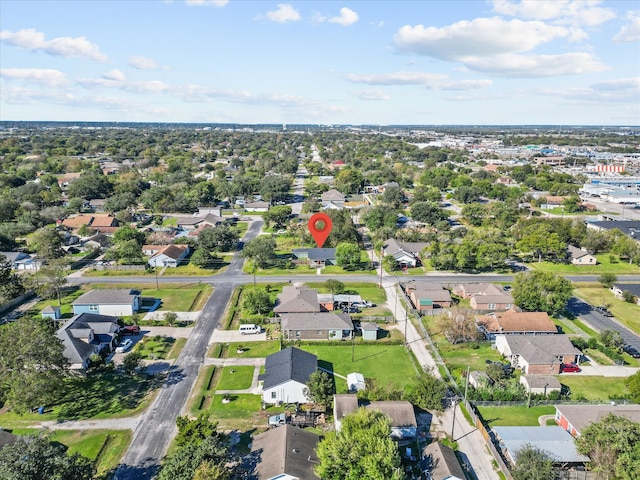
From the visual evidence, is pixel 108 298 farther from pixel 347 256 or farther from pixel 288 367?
pixel 347 256

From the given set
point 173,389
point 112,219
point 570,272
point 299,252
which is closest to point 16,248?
point 112,219

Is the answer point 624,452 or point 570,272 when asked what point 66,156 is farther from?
point 624,452

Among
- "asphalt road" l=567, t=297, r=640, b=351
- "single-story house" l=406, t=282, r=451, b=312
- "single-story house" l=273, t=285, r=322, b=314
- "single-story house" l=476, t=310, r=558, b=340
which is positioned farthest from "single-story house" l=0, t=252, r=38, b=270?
"asphalt road" l=567, t=297, r=640, b=351

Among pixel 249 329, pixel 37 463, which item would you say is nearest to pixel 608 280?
pixel 249 329

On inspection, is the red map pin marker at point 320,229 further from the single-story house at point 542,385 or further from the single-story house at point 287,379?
the single-story house at point 542,385

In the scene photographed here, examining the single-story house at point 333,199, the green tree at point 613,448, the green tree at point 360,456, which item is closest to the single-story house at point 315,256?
the single-story house at point 333,199

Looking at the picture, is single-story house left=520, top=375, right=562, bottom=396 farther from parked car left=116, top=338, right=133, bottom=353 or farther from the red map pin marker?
the red map pin marker
